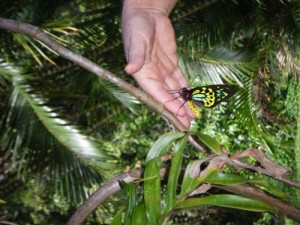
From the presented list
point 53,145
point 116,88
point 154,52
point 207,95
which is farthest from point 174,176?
point 116,88

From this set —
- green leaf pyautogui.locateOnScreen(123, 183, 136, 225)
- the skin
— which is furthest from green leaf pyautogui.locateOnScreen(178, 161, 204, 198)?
the skin

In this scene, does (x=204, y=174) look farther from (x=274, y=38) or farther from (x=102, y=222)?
(x=102, y=222)

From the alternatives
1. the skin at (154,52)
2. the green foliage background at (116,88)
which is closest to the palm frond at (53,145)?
the green foliage background at (116,88)

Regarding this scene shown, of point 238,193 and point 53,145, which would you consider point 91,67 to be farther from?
point 53,145

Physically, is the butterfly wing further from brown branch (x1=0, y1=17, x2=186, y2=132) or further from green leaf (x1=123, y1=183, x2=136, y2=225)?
green leaf (x1=123, y1=183, x2=136, y2=225)

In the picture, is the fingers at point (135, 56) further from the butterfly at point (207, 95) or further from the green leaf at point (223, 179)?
the green leaf at point (223, 179)

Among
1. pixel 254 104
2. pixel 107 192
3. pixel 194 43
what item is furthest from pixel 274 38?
pixel 107 192

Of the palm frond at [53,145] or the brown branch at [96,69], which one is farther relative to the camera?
the palm frond at [53,145]
